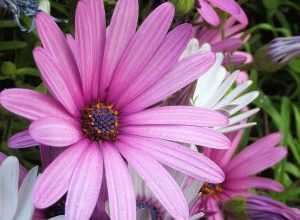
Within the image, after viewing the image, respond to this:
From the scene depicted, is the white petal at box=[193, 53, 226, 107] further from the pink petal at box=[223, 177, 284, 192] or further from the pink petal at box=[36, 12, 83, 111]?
the pink petal at box=[36, 12, 83, 111]

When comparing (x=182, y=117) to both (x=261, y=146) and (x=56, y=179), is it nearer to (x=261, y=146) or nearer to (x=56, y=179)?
(x=56, y=179)

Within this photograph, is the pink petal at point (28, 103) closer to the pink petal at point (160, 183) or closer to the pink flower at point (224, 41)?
the pink petal at point (160, 183)

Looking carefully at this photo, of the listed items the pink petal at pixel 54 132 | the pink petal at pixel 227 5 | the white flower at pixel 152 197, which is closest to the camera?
the pink petal at pixel 54 132

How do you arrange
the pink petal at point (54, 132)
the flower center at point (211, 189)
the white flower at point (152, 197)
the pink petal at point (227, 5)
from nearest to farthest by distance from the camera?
the pink petal at point (54, 132)
the white flower at point (152, 197)
the pink petal at point (227, 5)
the flower center at point (211, 189)

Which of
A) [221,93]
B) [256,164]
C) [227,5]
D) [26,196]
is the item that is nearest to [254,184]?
[256,164]

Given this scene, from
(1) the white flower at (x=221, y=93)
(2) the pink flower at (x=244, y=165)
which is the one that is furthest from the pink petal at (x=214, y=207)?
(1) the white flower at (x=221, y=93)

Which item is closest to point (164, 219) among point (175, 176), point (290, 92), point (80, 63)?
point (175, 176)

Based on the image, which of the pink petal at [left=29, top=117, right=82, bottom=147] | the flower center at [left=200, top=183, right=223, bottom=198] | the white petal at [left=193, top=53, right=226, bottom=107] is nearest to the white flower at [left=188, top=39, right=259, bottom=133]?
the white petal at [left=193, top=53, right=226, bottom=107]

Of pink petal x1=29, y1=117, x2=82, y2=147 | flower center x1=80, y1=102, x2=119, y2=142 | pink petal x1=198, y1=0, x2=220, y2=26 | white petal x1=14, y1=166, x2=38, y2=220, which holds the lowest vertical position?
white petal x1=14, y1=166, x2=38, y2=220
